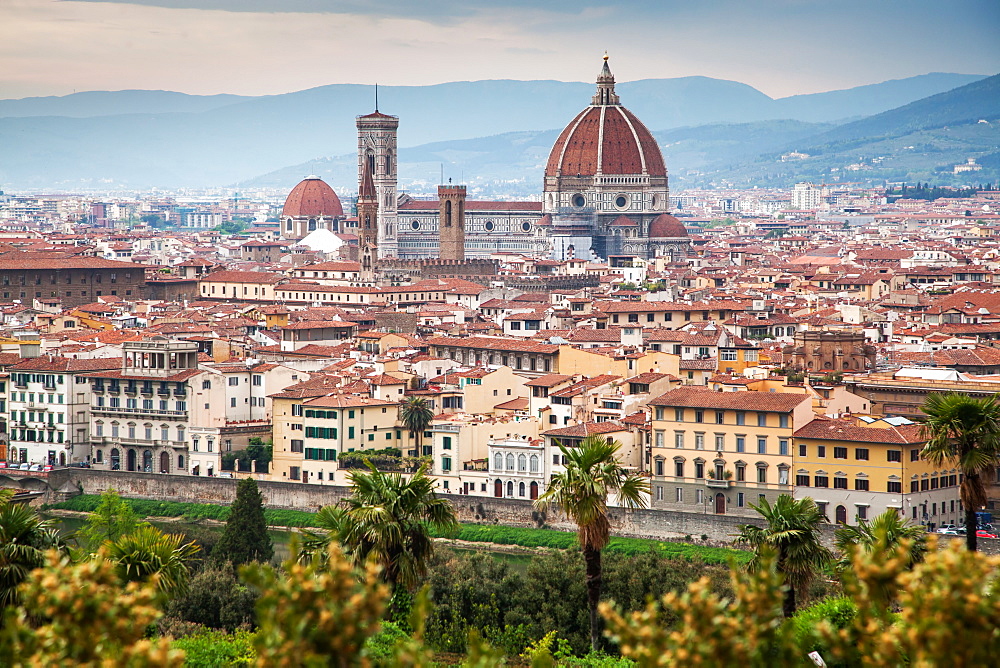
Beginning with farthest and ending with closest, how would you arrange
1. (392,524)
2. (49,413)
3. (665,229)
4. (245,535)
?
(665,229), (49,413), (245,535), (392,524)

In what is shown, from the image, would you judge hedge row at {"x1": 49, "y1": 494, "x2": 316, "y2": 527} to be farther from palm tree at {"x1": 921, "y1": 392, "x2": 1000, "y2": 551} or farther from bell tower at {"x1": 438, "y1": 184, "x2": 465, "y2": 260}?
bell tower at {"x1": 438, "y1": 184, "x2": 465, "y2": 260}

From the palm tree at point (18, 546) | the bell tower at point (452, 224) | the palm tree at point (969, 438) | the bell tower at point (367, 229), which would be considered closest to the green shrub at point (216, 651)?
the palm tree at point (18, 546)

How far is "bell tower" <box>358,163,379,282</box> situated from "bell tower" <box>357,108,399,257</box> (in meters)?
14.0

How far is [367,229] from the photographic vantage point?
108 m

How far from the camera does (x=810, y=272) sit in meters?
102

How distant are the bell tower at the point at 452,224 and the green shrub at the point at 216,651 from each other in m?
93.7

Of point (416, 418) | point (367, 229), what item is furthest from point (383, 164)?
point (416, 418)

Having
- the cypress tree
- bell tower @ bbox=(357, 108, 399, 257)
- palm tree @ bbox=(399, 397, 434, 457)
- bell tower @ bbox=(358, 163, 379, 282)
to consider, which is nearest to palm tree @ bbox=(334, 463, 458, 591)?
the cypress tree

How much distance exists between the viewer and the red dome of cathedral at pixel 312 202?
169m

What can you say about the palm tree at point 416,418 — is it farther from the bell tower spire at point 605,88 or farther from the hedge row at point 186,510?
the bell tower spire at point 605,88

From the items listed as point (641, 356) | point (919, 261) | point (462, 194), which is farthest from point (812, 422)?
point (462, 194)

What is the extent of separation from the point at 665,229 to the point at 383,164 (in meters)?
21.7

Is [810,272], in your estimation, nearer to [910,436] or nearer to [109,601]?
[910,436]

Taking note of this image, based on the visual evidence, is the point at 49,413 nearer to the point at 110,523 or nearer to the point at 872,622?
the point at 110,523
